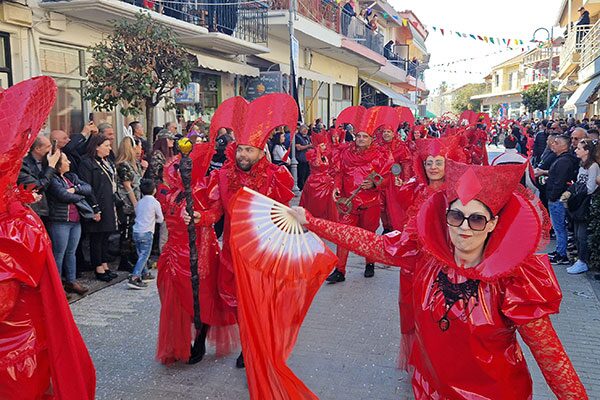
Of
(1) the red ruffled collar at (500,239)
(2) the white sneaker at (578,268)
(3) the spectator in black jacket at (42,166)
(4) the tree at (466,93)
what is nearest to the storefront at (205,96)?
(3) the spectator in black jacket at (42,166)

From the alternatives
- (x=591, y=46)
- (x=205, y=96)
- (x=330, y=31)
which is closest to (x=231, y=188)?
(x=205, y=96)

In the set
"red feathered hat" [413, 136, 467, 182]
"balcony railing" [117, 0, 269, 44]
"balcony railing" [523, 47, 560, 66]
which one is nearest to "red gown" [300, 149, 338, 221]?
"red feathered hat" [413, 136, 467, 182]

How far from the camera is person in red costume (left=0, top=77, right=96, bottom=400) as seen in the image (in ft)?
8.03

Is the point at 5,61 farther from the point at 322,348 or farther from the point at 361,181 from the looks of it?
the point at 322,348

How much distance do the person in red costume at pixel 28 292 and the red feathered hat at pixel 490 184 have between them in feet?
6.14

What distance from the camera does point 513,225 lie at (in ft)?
7.00

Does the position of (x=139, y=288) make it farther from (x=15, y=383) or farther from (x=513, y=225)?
(x=513, y=225)

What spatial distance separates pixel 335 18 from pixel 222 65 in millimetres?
8201

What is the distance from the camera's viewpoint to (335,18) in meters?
20.4

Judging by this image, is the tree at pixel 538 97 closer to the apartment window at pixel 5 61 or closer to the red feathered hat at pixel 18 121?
the apartment window at pixel 5 61

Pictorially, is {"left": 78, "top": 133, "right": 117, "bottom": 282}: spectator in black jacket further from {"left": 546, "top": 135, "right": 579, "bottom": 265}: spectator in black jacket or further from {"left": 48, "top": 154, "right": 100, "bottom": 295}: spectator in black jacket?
{"left": 546, "top": 135, "right": 579, "bottom": 265}: spectator in black jacket

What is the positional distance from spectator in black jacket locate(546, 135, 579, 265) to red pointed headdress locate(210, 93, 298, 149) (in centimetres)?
462

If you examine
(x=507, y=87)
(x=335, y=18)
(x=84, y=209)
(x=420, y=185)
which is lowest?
(x=84, y=209)

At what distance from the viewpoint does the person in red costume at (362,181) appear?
6707 millimetres
